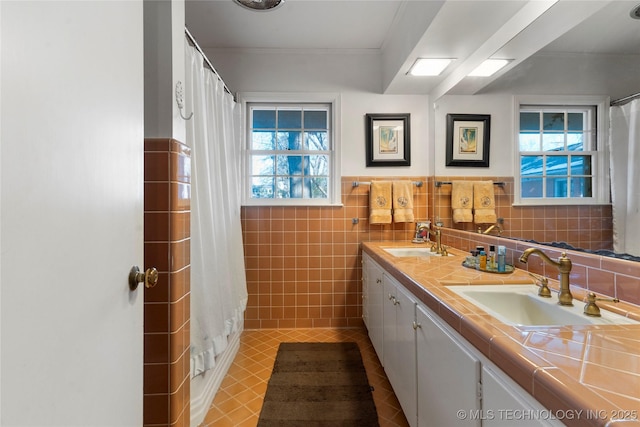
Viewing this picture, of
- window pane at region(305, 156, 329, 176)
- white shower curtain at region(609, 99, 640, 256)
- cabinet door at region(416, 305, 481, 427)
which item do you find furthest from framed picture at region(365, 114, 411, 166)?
cabinet door at region(416, 305, 481, 427)

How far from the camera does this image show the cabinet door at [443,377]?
2.66 ft

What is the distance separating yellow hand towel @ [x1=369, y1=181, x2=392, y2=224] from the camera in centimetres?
246

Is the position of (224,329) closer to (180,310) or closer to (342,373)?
(180,310)

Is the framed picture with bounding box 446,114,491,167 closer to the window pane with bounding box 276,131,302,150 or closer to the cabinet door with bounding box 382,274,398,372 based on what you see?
the cabinet door with bounding box 382,274,398,372

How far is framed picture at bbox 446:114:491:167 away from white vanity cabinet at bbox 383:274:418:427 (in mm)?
1128

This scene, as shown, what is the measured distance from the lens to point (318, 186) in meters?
2.65

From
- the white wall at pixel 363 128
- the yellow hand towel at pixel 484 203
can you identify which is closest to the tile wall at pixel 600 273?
the yellow hand towel at pixel 484 203

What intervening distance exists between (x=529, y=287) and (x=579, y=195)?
0.49 metres

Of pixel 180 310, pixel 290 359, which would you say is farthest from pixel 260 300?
pixel 180 310

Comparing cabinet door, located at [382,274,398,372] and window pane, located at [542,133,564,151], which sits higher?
window pane, located at [542,133,564,151]

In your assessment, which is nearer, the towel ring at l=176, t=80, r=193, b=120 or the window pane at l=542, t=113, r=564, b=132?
the towel ring at l=176, t=80, r=193, b=120

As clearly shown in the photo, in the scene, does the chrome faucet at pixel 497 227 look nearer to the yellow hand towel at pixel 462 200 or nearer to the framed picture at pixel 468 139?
the yellow hand towel at pixel 462 200

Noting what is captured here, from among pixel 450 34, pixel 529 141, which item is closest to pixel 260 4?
pixel 450 34

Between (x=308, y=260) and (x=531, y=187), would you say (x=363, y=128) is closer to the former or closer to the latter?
(x=308, y=260)
